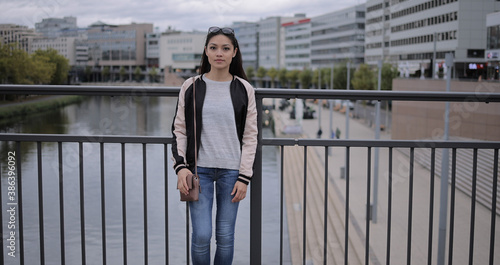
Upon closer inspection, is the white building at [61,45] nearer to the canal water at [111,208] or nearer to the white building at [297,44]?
the canal water at [111,208]

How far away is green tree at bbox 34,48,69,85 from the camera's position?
23.7 m

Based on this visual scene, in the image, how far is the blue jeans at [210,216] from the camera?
2580 millimetres

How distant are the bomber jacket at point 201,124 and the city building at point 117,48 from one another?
20.0m

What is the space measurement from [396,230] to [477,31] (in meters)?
7.59

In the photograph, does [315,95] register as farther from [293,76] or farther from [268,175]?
[293,76]

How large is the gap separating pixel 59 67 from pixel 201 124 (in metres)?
22.9

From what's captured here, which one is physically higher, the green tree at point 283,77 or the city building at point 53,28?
the city building at point 53,28

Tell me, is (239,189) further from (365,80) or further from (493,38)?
(365,80)

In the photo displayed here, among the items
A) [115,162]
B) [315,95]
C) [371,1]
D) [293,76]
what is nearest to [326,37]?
[293,76]

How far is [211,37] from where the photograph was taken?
263cm

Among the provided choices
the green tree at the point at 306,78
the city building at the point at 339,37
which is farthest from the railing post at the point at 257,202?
the green tree at the point at 306,78

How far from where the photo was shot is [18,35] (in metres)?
29.4

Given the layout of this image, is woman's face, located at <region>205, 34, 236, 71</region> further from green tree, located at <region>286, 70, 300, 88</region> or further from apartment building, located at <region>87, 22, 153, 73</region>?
green tree, located at <region>286, 70, 300, 88</region>

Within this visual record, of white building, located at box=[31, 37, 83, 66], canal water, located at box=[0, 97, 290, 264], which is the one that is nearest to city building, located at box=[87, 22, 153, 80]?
white building, located at box=[31, 37, 83, 66]
